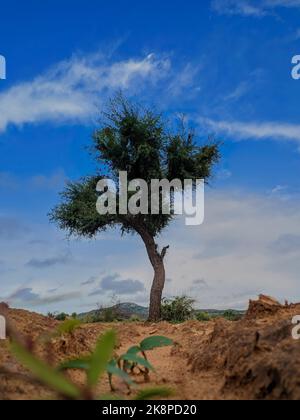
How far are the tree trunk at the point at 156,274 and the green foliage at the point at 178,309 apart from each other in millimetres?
458

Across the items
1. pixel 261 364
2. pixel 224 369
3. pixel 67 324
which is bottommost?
pixel 224 369

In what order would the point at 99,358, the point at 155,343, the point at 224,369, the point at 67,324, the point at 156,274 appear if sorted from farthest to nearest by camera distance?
the point at 156,274 < the point at 224,369 < the point at 155,343 < the point at 67,324 < the point at 99,358

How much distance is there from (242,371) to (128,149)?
20479 millimetres

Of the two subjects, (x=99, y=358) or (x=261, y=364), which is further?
(x=261, y=364)

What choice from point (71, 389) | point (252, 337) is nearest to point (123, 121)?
point (252, 337)

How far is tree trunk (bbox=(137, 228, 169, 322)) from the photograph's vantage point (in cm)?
2327

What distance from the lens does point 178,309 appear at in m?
23.4

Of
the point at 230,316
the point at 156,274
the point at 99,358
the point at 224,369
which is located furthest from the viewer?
the point at 156,274

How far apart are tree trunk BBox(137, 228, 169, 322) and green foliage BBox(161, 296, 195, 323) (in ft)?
1.50

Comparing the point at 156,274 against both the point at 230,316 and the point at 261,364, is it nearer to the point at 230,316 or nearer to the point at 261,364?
the point at 230,316

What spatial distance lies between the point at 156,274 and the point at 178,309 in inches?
75.9

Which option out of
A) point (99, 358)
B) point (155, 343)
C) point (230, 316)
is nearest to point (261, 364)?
point (155, 343)

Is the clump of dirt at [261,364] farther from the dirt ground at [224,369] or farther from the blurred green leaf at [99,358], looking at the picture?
the blurred green leaf at [99,358]

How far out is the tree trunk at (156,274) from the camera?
23266 mm
